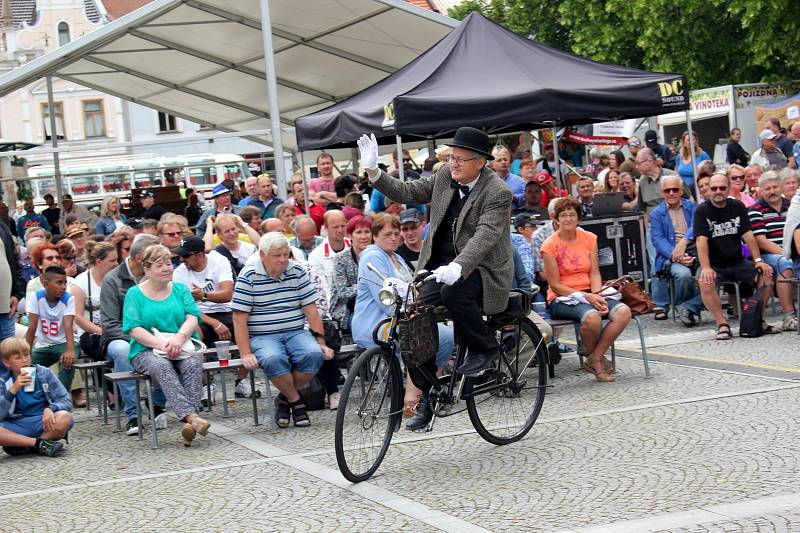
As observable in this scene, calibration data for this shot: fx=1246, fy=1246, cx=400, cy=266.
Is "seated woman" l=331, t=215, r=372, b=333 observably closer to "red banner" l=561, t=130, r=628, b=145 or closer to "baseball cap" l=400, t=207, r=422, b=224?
"baseball cap" l=400, t=207, r=422, b=224

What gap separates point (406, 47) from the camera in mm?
19156

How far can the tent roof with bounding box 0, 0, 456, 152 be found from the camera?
17.8 meters

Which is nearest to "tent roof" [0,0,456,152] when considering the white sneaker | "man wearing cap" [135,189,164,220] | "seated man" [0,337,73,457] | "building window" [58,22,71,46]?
"man wearing cap" [135,189,164,220]

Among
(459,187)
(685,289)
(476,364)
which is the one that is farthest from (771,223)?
(476,364)

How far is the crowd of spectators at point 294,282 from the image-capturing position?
30.3 feet

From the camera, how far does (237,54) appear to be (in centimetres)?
2014

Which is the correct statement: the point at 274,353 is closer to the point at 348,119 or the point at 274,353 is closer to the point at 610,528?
the point at 610,528

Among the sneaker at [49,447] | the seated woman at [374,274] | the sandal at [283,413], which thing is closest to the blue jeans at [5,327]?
→ the sneaker at [49,447]

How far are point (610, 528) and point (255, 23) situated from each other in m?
14.2

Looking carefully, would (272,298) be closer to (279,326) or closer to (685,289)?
(279,326)

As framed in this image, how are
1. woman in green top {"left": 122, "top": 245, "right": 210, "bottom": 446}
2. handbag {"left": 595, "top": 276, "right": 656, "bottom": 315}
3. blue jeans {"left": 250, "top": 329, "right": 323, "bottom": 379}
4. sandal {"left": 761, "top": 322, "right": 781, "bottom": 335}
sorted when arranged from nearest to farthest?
woman in green top {"left": 122, "top": 245, "right": 210, "bottom": 446} → blue jeans {"left": 250, "top": 329, "right": 323, "bottom": 379} → handbag {"left": 595, "top": 276, "right": 656, "bottom": 315} → sandal {"left": 761, "top": 322, "right": 781, "bottom": 335}

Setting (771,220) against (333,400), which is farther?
(771,220)

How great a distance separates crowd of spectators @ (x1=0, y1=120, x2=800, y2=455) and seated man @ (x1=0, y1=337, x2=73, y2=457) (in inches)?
0.6

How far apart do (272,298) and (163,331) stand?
0.85 meters
